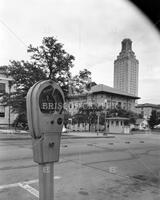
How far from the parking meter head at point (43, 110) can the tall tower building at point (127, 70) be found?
0.98 meters

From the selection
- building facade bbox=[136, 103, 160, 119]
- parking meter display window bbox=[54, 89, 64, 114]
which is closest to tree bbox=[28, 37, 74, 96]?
building facade bbox=[136, 103, 160, 119]

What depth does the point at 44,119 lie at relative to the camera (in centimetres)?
175

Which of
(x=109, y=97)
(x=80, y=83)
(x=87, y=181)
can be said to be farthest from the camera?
(x=80, y=83)

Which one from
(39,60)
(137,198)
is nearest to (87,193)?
(137,198)

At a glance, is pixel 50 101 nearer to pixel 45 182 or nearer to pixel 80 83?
pixel 45 182

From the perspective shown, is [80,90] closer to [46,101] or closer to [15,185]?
[15,185]

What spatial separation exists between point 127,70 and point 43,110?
122cm

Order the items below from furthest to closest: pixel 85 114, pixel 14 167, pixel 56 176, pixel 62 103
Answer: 1. pixel 85 114
2. pixel 14 167
3. pixel 56 176
4. pixel 62 103

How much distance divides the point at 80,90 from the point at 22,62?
16.4ft

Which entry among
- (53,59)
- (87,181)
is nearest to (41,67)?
(53,59)

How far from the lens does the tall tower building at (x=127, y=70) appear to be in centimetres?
257

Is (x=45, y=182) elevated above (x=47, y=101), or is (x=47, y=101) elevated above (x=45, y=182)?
(x=47, y=101)

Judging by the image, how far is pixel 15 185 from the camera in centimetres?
394

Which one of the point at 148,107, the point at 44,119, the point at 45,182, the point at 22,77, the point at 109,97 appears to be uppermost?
the point at 22,77
